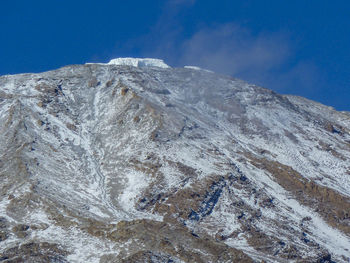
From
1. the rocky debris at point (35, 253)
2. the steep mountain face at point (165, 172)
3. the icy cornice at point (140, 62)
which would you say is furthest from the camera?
the icy cornice at point (140, 62)

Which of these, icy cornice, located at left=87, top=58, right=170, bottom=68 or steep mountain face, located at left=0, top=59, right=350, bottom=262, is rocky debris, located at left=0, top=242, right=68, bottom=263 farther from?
icy cornice, located at left=87, top=58, right=170, bottom=68

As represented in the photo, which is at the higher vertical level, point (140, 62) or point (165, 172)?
point (140, 62)

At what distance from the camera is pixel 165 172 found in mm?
70625

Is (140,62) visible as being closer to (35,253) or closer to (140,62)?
(140,62)

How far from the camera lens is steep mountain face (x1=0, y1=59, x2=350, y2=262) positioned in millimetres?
53000

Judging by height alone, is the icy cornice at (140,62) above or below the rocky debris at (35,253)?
above

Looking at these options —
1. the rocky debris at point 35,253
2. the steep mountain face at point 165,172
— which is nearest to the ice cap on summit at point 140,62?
the steep mountain face at point 165,172

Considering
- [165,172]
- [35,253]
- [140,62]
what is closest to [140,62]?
[140,62]

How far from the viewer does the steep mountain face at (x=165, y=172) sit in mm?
53000

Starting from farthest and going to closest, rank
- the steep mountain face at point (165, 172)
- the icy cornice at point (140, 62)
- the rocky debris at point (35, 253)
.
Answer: the icy cornice at point (140, 62) < the steep mountain face at point (165, 172) < the rocky debris at point (35, 253)

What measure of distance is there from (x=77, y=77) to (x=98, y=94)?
402 inches

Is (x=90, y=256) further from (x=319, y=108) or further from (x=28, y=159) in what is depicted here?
(x=319, y=108)

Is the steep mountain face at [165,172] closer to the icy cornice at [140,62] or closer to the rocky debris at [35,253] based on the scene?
the rocky debris at [35,253]

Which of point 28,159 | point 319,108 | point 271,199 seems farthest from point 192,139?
point 319,108
